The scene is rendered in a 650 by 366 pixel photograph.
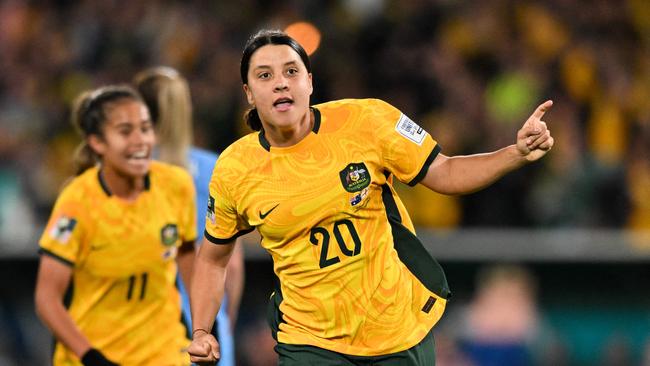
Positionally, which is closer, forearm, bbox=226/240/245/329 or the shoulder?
the shoulder

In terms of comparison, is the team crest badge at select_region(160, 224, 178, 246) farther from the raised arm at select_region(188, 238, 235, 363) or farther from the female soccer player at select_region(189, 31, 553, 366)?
the female soccer player at select_region(189, 31, 553, 366)

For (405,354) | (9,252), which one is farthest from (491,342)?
(405,354)

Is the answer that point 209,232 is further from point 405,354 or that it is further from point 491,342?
point 491,342

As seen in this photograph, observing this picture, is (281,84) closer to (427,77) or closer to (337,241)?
(337,241)

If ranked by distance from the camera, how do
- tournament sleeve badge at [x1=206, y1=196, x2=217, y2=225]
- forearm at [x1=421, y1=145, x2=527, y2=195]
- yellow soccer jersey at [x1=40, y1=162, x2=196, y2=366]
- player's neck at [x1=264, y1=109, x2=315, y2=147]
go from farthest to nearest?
yellow soccer jersey at [x1=40, y1=162, x2=196, y2=366] < tournament sleeve badge at [x1=206, y1=196, x2=217, y2=225] < player's neck at [x1=264, y1=109, x2=315, y2=147] < forearm at [x1=421, y1=145, x2=527, y2=195]

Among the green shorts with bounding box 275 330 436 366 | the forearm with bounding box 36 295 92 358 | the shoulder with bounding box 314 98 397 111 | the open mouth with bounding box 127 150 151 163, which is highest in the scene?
the shoulder with bounding box 314 98 397 111

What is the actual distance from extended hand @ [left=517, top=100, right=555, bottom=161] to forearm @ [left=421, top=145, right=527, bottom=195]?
4 cm

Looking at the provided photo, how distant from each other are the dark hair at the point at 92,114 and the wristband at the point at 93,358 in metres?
0.92

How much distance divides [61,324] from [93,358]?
0.22 metres

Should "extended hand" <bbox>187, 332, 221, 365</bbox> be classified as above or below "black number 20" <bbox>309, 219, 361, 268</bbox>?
below

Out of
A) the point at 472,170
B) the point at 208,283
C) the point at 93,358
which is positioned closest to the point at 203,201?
the point at 93,358

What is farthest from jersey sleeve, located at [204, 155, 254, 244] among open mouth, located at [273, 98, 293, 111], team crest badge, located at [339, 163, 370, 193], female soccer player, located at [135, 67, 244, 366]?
female soccer player, located at [135, 67, 244, 366]

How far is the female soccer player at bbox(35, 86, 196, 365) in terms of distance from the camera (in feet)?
17.9

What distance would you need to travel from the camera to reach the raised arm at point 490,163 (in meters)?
4.20
